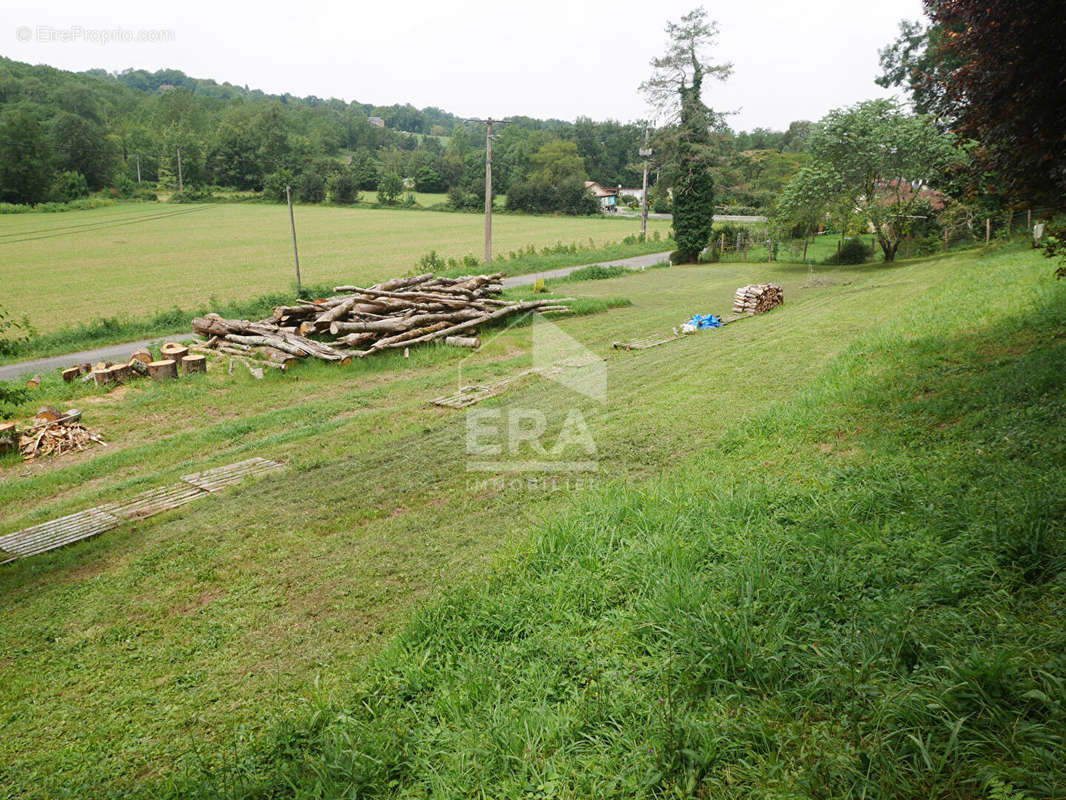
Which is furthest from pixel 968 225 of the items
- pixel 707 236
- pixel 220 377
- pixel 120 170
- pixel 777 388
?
pixel 120 170

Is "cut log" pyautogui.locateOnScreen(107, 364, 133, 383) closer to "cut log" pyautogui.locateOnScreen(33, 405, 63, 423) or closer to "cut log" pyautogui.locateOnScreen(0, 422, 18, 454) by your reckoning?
"cut log" pyautogui.locateOnScreen(33, 405, 63, 423)

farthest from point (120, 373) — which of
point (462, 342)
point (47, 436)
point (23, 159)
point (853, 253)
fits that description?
point (23, 159)

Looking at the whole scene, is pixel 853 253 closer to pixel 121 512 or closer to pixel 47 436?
pixel 121 512

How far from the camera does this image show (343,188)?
8388 cm

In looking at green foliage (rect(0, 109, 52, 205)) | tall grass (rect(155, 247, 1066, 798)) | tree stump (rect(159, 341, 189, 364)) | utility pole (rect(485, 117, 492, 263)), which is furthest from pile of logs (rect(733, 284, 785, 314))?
green foliage (rect(0, 109, 52, 205))

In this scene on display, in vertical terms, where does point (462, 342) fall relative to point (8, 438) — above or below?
above

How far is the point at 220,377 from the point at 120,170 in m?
81.1

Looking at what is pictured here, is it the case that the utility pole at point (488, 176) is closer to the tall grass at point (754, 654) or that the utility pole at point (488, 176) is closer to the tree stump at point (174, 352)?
the tree stump at point (174, 352)

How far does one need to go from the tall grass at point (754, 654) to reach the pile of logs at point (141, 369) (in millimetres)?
12218

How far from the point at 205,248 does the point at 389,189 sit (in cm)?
4428

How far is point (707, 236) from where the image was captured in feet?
119

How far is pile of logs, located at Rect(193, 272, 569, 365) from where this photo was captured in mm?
15516

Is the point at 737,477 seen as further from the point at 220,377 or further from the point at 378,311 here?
the point at 378,311

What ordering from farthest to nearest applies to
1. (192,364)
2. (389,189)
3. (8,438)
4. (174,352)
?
(389,189)
(174,352)
(192,364)
(8,438)
